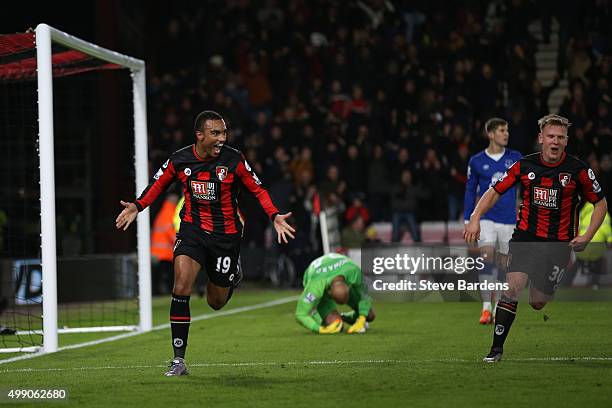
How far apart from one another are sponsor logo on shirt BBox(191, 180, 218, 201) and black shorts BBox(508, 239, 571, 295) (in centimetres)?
241

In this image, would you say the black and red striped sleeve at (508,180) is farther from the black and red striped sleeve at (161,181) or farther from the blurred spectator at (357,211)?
the blurred spectator at (357,211)

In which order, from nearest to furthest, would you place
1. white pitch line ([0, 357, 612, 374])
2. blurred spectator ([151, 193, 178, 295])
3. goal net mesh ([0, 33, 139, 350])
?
white pitch line ([0, 357, 612, 374]) → goal net mesh ([0, 33, 139, 350]) → blurred spectator ([151, 193, 178, 295])

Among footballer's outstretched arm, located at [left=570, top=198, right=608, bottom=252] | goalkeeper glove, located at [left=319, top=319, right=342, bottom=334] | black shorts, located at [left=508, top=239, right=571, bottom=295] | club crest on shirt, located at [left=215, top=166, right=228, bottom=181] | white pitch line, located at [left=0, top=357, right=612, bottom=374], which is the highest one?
club crest on shirt, located at [left=215, top=166, right=228, bottom=181]

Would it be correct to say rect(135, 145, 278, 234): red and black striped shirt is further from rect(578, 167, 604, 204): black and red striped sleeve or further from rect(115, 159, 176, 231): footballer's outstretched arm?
rect(578, 167, 604, 204): black and red striped sleeve

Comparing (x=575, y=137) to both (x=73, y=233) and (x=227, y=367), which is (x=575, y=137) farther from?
(x=227, y=367)

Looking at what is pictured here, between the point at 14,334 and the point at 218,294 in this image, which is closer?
the point at 218,294

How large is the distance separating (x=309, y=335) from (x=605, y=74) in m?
10.5

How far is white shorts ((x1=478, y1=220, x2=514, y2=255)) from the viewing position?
528 inches

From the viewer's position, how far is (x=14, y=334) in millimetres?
13578

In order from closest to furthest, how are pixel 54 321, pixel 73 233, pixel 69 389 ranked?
pixel 69 389 < pixel 54 321 < pixel 73 233

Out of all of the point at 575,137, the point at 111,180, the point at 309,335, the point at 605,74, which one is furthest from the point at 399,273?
the point at 111,180

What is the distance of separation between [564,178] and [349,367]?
2.25 m

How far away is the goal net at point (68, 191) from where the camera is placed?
11734 millimetres

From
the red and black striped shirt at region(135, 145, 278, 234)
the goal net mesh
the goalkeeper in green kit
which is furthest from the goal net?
the red and black striped shirt at region(135, 145, 278, 234)
